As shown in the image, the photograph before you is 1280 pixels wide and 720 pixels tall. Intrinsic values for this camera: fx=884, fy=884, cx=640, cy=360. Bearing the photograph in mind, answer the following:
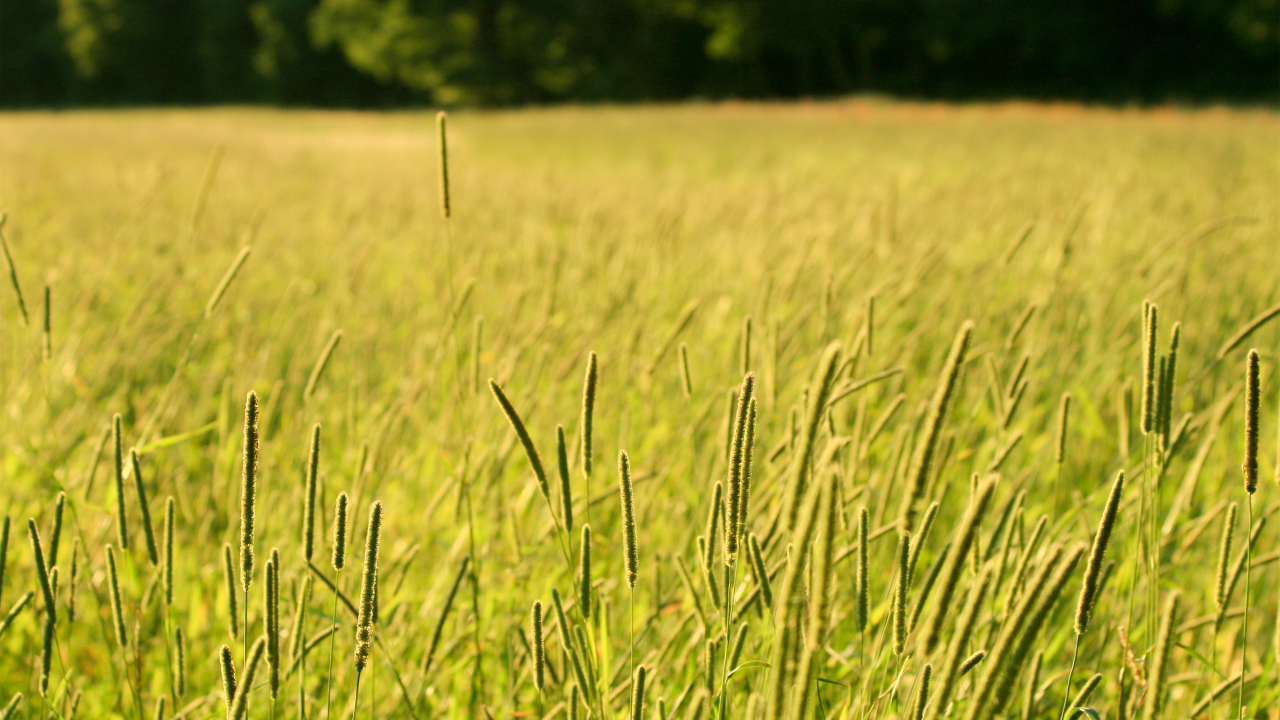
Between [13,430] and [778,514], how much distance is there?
1.14 metres

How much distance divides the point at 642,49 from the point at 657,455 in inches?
1151

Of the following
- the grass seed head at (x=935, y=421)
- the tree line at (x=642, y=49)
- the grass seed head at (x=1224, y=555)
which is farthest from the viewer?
the tree line at (x=642, y=49)

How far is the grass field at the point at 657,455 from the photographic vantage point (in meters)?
0.64

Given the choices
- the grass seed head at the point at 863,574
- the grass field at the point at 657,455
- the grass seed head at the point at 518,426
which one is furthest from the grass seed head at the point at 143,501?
the grass seed head at the point at 863,574

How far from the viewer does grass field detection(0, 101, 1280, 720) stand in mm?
637

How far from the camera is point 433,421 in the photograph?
1445 mm

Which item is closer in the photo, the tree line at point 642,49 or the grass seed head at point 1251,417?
the grass seed head at point 1251,417

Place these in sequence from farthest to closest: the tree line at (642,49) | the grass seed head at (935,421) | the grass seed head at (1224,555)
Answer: the tree line at (642,49), the grass seed head at (1224,555), the grass seed head at (935,421)

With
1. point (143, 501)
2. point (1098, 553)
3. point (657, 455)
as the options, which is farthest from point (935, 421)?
point (657, 455)

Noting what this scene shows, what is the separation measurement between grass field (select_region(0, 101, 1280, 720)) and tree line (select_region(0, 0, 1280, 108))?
2337 centimetres

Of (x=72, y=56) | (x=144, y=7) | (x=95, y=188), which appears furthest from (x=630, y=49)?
(x=95, y=188)

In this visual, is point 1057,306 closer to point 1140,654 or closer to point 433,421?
point 1140,654

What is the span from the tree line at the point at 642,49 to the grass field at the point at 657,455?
76.7 feet

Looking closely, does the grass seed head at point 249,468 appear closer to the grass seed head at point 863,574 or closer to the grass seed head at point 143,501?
the grass seed head at point 143,501
